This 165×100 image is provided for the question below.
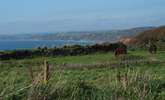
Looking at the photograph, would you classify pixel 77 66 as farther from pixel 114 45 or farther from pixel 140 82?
pixel 114 45

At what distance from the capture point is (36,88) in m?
11.2

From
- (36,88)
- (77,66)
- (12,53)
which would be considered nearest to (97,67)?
(77,66)

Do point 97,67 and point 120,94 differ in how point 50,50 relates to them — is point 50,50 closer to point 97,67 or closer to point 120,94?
point 97,67

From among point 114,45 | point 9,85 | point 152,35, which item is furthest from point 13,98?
point 152,35

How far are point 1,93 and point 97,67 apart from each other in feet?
80.6

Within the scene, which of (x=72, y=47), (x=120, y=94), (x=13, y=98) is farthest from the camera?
(x=72, y=47)

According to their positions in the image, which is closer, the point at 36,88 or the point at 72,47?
the point at 36,88

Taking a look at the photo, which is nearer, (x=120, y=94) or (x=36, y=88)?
(x=36, y=88)

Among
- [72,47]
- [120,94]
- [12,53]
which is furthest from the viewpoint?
[72,47]

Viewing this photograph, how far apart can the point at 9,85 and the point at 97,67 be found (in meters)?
23.9

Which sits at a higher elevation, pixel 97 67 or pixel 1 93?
pixel 1 93

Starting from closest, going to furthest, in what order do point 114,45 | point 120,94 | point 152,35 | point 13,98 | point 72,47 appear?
point 13,98, point 120,94, point 72,47, point 114,45, point 152,35

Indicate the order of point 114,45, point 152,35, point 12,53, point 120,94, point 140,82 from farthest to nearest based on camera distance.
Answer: point 152,35 < point 114,45 < point 12,53 < point 140,82 < point 120,94

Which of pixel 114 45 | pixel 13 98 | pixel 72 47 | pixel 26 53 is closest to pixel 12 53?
pixel 26 53
